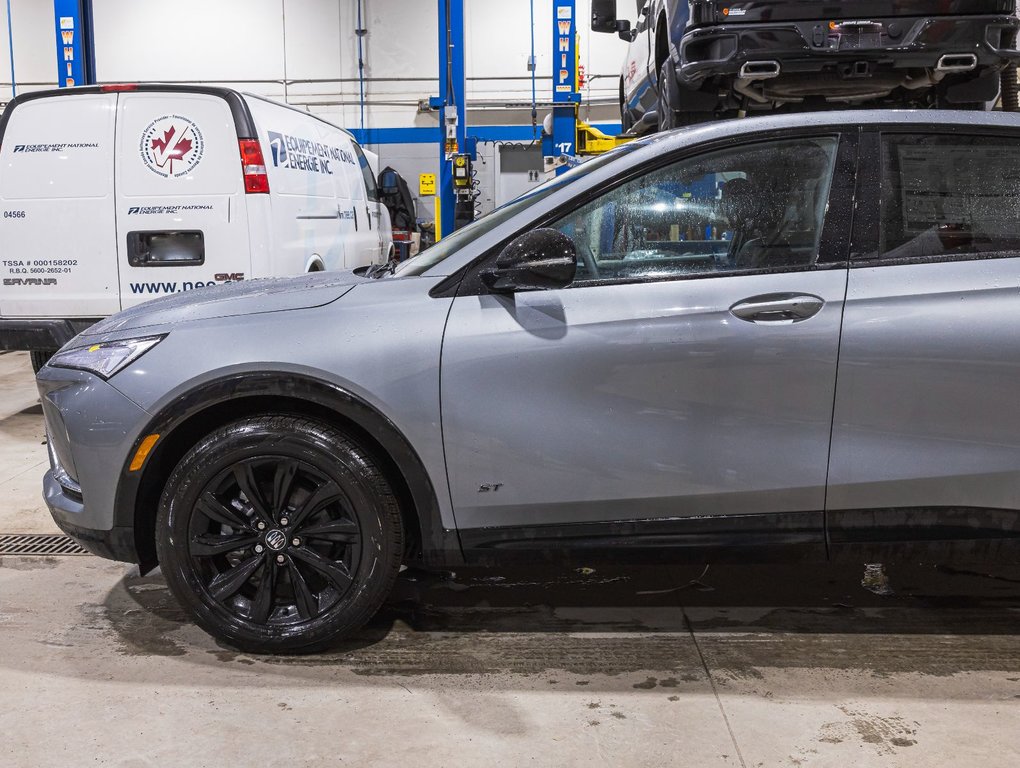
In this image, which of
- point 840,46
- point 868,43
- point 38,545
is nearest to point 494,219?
Answer: point 38,545

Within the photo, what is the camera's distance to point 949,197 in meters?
2.99

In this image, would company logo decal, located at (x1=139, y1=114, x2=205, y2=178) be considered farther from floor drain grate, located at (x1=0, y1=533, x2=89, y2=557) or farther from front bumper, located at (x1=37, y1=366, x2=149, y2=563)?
front bumper, located at (x1=37, y1=366, x2=149, y2=563)

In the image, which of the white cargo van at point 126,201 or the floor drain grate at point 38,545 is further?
the white cargo van at point 126,201

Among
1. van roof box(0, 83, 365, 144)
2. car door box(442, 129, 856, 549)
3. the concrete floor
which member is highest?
van roof box(0, 83, 365, 144)

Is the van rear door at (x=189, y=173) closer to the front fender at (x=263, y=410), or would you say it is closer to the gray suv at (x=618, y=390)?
the gray suv at (x=618, y=390)

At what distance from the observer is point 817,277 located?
2.90 metres

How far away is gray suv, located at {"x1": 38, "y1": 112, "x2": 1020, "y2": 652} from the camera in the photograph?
112 inches

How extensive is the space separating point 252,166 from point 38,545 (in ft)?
9.15

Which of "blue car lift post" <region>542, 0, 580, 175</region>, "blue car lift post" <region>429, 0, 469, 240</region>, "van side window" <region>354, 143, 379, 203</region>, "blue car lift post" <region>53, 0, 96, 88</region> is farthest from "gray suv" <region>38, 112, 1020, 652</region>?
"blue car lift post" <region>53, 0, 96, 88</region>

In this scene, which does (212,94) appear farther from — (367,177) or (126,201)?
(367,177)

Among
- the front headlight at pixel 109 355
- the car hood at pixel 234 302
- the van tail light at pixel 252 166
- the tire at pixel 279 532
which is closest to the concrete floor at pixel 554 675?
the tire at pixel 279 532

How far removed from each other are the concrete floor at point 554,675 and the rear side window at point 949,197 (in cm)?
129

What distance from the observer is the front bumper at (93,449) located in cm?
303

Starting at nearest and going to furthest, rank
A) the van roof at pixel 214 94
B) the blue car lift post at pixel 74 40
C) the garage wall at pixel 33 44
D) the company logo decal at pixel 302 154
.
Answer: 1. the van roof at pixel 214 94
2. the company logo decal at pixel 302 154
3. the blue car lift post at pixel 74 40
4. the garage wall at pixel 33 44
